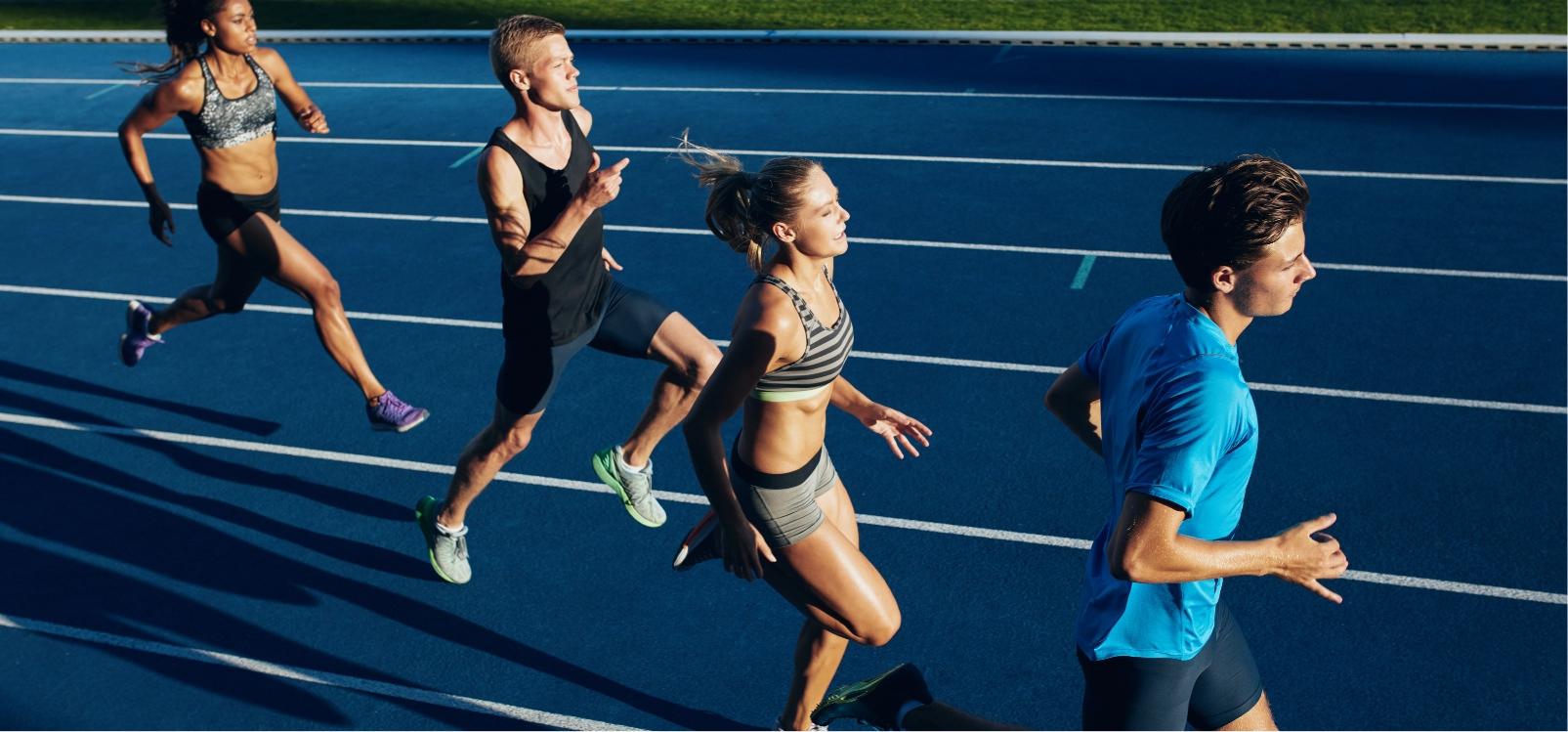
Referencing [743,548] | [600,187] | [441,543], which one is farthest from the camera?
[441,543]

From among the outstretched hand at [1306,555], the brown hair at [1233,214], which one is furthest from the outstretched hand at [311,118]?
the outstretched hand at [1306,555]

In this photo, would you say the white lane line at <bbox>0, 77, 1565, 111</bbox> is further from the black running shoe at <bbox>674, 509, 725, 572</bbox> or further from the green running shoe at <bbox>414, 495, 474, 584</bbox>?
the black running shoe at <bbox>674, 509, 725, 572</bbox>

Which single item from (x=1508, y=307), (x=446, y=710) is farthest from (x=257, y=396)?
(x=1508, y=307)

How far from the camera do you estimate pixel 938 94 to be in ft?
36.9

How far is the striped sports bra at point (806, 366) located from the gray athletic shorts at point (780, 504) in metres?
0.22

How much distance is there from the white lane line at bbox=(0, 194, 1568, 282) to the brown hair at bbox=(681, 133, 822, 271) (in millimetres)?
4326

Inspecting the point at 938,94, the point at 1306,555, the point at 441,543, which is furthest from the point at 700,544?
the point at 938,94

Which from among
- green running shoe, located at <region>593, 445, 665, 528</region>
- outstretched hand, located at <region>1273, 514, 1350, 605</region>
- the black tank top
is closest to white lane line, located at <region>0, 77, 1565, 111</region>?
the black tank top

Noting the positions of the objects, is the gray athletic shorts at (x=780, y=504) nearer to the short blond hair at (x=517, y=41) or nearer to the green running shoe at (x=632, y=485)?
the green running shoe at (x=632, y=485)

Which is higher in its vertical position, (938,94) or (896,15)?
(938,94)

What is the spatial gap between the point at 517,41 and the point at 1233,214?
Answer: 9.04 ft

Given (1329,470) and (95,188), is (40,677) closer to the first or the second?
(1329,470)

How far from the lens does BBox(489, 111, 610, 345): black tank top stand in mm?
4629

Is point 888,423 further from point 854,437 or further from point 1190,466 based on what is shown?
point 854,437
